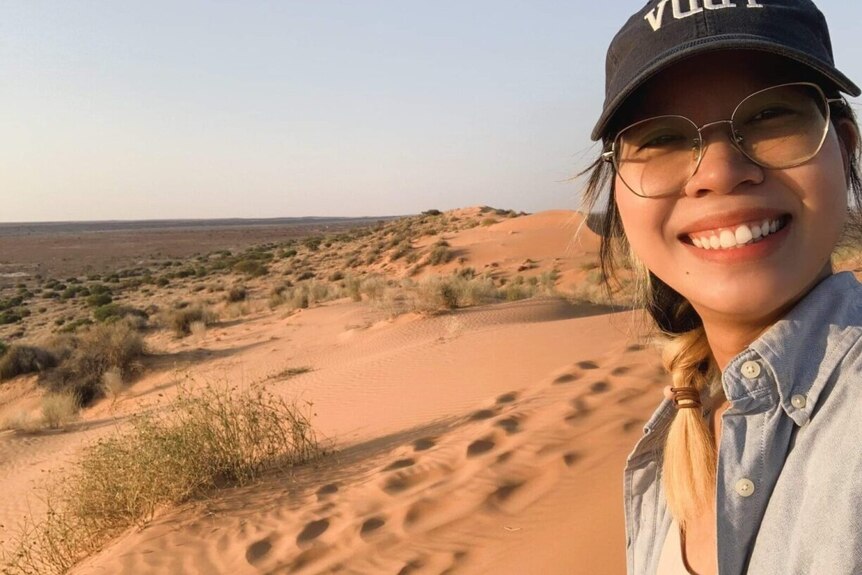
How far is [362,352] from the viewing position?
42.0 ft

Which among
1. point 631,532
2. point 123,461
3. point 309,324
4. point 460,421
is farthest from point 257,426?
point 309,324

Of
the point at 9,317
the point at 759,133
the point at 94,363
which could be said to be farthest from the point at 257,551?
the point at 9,317

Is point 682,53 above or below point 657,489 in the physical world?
above

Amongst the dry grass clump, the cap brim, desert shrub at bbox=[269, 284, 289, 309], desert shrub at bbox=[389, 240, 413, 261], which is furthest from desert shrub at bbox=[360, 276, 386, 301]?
the cap brim

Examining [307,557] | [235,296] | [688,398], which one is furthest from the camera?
[235,296]

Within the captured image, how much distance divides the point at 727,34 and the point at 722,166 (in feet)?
0.78

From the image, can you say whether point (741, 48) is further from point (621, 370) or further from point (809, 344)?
point (621, 370)

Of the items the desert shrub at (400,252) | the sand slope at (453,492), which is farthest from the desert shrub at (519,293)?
the desert shrub at (400,252)

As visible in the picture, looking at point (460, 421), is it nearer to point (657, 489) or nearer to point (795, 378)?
point (657, 489)

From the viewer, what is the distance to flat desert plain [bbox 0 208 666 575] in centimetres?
414

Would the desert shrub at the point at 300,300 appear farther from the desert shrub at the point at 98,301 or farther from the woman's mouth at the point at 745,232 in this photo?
the woman's mouth at the point at 745,232

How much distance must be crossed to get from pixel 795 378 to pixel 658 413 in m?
0.61

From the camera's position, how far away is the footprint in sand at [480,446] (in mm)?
5391

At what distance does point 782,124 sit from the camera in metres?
1.21
